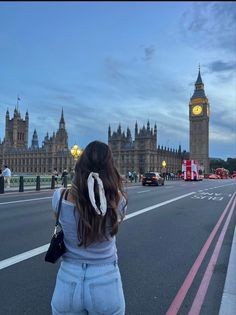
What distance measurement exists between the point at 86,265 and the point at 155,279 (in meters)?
3.36

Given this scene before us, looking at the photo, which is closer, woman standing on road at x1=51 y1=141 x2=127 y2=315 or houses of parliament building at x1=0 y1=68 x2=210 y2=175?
woman standing on road at x1=51 y1=141 x2=127 y2=315

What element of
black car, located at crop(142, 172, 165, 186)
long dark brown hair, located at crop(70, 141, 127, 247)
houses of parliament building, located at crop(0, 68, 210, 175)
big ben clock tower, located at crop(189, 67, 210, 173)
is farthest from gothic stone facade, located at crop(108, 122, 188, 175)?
long dark brown hair, located at crop(70, 141, 127, 247)

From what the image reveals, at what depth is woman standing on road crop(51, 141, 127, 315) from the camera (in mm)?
2361

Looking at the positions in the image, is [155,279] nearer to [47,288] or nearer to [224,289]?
[224,289]

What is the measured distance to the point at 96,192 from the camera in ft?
8.05

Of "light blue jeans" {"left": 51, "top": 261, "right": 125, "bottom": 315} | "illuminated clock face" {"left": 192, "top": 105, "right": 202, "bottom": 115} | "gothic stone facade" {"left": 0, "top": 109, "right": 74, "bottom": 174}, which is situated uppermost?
"illuminated clock face" {"left": 192, "top": 105, "right": 202, "bottom": 115}

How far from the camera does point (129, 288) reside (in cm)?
499

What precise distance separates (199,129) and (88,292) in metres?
158

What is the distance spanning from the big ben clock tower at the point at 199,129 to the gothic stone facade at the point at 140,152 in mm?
33388

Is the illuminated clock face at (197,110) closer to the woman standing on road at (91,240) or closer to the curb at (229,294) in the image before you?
the curb at (229,294)

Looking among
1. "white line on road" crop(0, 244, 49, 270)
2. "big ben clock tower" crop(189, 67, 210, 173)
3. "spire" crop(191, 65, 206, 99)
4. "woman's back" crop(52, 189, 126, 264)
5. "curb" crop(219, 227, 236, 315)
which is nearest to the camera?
"woman's back" crop(52, 189, 126, 264)

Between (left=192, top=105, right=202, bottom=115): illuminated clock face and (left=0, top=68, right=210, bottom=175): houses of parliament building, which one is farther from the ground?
(left=192, top=105, right=202, bottom=115): illuminated clock face

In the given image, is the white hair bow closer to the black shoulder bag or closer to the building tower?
the black shoulder bag

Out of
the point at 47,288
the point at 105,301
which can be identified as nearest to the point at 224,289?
the point at 47,288
